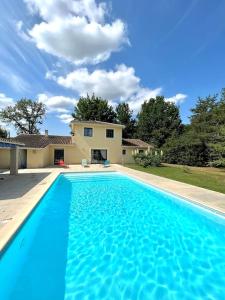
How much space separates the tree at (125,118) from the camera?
45000 millimetres

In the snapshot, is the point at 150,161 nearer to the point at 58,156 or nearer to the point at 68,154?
the point at 68,154

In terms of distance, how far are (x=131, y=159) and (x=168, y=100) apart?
80.3ft

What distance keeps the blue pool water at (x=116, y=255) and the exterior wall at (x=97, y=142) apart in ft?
59.0

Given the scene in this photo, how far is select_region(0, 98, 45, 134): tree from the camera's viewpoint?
42.2 m

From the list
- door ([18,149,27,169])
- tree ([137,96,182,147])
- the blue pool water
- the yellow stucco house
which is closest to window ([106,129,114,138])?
the yellow stucco house

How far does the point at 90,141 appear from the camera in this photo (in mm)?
26703

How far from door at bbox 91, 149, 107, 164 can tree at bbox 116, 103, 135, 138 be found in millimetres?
18378

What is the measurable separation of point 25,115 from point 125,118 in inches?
909

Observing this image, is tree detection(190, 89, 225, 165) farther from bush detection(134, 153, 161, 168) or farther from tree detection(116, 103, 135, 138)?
tree detection(116, 103, 135, 138)

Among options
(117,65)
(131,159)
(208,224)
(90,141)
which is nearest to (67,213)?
(208,224)

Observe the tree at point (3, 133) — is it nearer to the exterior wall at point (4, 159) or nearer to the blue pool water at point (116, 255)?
the exterior wall at point (4, 159)

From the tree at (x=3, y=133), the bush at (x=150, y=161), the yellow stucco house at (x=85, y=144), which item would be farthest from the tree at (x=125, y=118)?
the tree at (x=3, y=133)

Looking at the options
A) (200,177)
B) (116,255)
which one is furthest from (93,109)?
(116,255)

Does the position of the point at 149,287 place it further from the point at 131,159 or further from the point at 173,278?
the point at 131,159
